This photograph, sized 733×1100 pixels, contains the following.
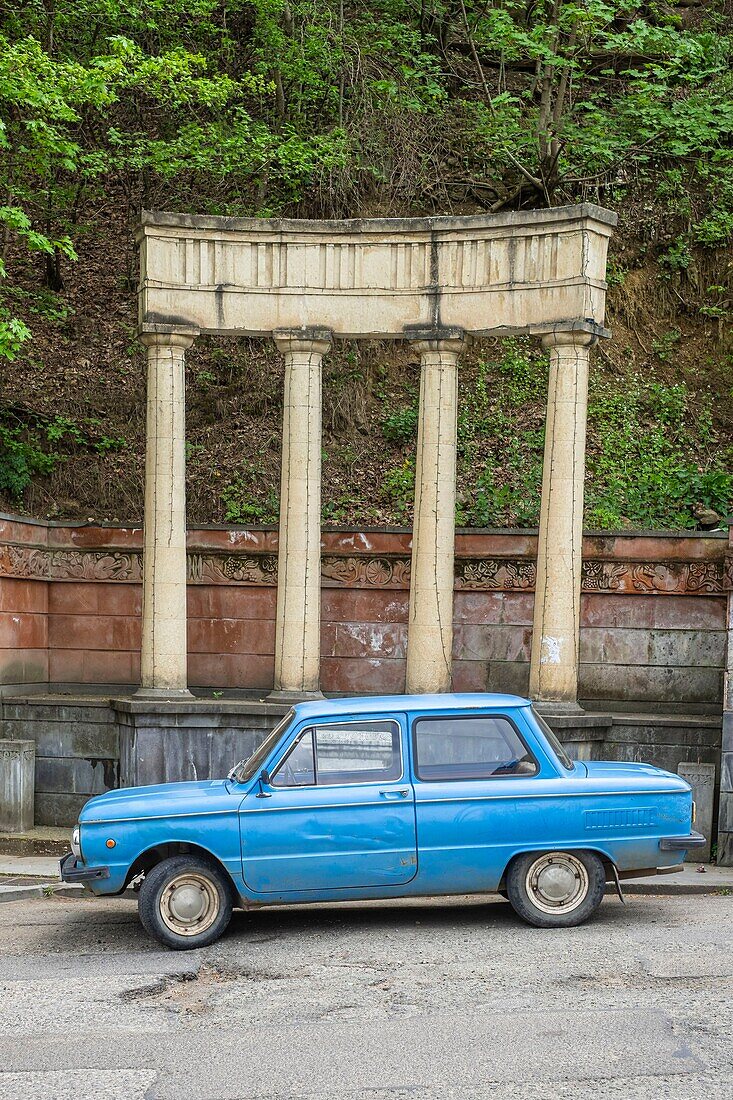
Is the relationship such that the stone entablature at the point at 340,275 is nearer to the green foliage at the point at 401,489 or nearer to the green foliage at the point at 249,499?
the green foliage at the point at 401,489

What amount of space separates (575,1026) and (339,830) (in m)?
2.58

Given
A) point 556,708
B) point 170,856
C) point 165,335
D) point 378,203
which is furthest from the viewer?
point 378,203

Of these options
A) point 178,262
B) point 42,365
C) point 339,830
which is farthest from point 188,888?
point 42,365

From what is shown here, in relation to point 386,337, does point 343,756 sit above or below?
below

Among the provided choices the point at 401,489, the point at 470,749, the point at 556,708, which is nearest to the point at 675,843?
the point at 470,749

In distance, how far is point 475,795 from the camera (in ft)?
29.7

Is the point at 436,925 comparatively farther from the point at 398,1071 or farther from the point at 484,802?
the point at 398,1071

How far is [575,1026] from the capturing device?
6793 millimetres

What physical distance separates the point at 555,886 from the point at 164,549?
7.55 metres

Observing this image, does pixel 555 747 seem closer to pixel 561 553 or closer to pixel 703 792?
pixel 703 792

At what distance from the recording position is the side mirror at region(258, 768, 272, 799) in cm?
900

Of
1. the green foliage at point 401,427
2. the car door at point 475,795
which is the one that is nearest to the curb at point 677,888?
the car door at point 475,795

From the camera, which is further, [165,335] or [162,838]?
[165,335]

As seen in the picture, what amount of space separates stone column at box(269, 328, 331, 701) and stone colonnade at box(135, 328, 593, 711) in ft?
0.04
